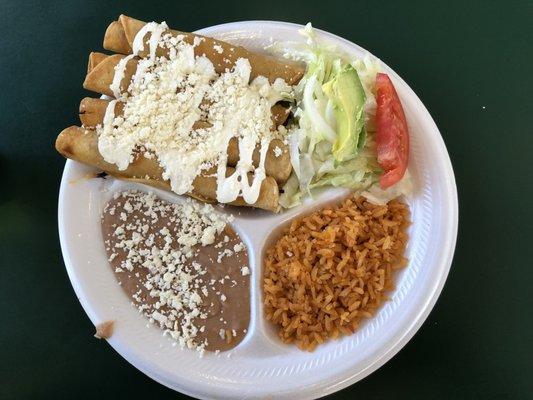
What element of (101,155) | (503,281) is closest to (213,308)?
(101,155)

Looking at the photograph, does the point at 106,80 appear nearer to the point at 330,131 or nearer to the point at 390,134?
the point at 330,131

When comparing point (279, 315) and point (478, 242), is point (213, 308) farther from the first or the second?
point (478, 242)

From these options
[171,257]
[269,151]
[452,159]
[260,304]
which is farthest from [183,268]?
[452,159]

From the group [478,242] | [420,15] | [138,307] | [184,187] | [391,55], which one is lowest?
[138,307]

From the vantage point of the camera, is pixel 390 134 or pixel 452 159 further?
pixel 452 159

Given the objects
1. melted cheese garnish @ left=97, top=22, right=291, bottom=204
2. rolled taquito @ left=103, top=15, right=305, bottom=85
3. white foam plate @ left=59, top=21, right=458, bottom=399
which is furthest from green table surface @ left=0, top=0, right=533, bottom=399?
melted cheese garnish @ left=97, top=22, right=291, bottom=204

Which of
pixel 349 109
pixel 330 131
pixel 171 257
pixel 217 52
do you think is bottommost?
pixel 171 257

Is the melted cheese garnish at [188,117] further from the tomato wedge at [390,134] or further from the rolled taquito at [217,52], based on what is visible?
the tomato wedge at [390,134]
